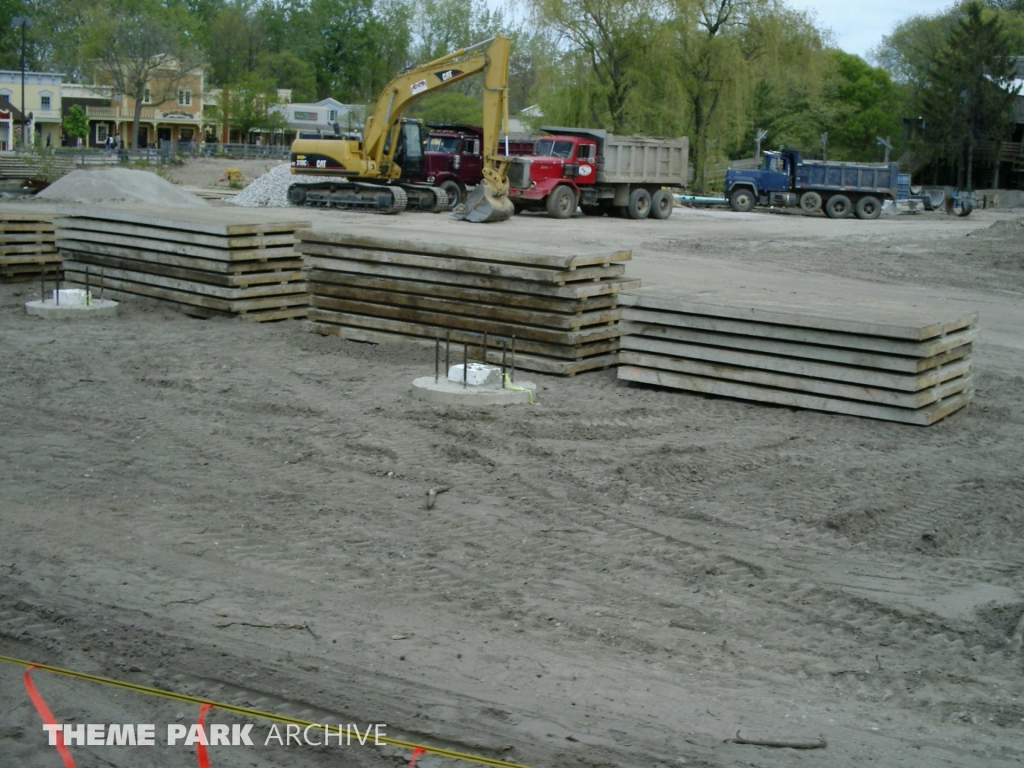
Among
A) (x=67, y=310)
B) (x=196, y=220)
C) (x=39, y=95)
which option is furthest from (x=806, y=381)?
(x=39, y=95)

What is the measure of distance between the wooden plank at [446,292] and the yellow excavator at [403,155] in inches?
688

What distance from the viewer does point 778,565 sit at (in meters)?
6.38

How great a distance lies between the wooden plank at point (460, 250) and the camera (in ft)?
36.2

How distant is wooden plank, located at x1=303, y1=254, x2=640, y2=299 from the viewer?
11.0 meters

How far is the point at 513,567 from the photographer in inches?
247

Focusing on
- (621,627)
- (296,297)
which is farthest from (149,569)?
(296,297)

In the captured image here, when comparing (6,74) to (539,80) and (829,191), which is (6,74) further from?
(829,191)

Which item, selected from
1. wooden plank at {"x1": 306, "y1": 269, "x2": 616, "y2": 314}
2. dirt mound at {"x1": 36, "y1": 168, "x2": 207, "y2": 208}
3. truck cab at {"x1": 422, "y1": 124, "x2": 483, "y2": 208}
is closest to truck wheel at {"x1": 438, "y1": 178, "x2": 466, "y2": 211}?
truck cab at {"x1": 422, "y1": 124, "x2": 483, "y2": 208}

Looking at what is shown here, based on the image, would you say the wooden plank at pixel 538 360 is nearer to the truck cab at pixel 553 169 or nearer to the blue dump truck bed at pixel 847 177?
the truck cab at pixel 553 169

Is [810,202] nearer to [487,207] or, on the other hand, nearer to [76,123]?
[487,207]

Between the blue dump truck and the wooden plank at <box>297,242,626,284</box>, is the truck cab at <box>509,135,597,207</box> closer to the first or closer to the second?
the blue dump truck

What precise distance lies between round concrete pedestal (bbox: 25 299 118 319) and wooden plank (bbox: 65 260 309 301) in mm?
813

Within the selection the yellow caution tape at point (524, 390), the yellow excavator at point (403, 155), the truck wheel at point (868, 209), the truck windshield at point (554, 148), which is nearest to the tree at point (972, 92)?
the truck wheel at point (868, 209)

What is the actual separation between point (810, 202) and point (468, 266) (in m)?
33.9
